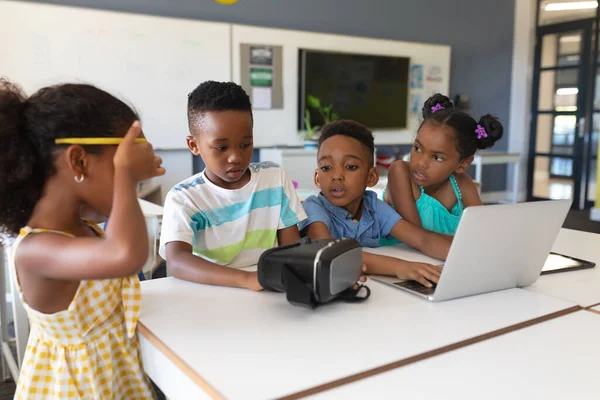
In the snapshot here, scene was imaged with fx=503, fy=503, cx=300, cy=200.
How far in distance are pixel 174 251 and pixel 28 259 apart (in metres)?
0.36

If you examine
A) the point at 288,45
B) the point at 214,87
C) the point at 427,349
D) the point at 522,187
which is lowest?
the point at 522,187

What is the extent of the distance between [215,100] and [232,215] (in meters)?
0.29

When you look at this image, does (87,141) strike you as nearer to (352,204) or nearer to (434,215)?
(352,204)

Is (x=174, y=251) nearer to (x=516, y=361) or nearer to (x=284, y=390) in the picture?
(x=284, y=390)

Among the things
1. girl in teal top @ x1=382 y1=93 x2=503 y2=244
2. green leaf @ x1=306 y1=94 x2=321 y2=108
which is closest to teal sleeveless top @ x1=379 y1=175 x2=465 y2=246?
girl in teal top @ x1=382 y1=93 x2=503 y2=244

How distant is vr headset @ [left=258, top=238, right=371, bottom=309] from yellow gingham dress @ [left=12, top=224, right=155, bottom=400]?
0.81 feet

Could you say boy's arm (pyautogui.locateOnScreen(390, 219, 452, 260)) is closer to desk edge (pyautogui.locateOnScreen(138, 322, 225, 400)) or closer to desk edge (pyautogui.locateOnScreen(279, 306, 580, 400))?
desk edge (pyautogui.locateOnScreen(279, 306, 580, 400))

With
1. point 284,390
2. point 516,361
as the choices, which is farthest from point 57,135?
point 516,361

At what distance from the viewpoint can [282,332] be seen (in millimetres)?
802

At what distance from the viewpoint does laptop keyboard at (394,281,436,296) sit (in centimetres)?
101

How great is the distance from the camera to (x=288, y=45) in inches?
193

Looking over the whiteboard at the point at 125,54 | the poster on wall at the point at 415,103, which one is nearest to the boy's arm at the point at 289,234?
the whiteboard at the point at 125,54

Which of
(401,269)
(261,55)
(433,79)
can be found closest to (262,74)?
(261,55)

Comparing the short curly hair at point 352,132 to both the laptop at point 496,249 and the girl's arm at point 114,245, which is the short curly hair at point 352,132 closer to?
the laptop at point 496,249
